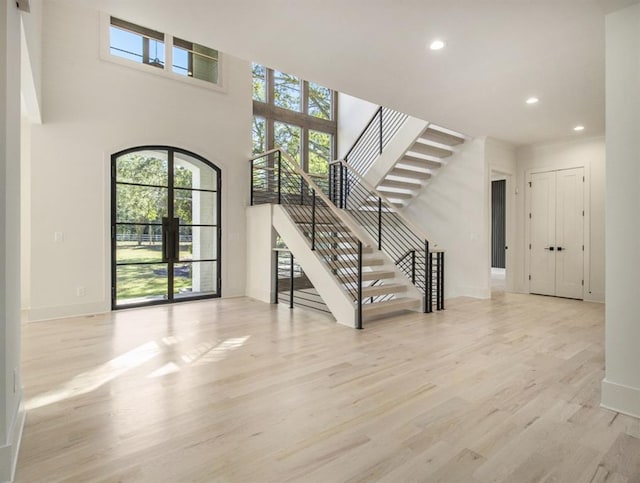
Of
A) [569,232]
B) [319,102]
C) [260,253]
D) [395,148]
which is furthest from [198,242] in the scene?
[569,232]

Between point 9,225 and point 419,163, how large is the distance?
262 inches

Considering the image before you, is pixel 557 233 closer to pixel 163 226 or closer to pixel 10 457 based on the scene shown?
pixel 163 226

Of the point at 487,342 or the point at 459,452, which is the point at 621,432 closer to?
the point at 459,452

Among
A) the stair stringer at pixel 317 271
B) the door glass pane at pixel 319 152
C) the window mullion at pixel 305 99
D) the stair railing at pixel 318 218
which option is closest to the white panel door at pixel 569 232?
the stair railing at pixel 318 218

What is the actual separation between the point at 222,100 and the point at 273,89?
2.97m

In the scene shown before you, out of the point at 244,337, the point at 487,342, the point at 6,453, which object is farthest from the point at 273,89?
the point at 6,453

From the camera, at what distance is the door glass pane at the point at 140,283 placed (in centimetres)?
576

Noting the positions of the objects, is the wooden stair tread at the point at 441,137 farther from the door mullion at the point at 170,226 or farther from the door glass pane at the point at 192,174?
the door mullion at the point at 170,226

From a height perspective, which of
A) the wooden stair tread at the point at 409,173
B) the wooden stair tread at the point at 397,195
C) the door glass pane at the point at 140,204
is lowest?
the door glass pane at the point at 140,204

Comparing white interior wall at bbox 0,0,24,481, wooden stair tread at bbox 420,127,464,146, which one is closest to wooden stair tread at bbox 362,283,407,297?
wooden stair tread at bbox 420,127,464,146

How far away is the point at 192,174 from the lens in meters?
6.45

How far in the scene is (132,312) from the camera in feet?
18.2

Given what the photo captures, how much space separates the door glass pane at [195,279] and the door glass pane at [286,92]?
4886 millimetres

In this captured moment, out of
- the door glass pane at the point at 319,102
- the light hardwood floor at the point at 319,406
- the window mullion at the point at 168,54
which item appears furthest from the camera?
the door glass pane at the point at 319,102
